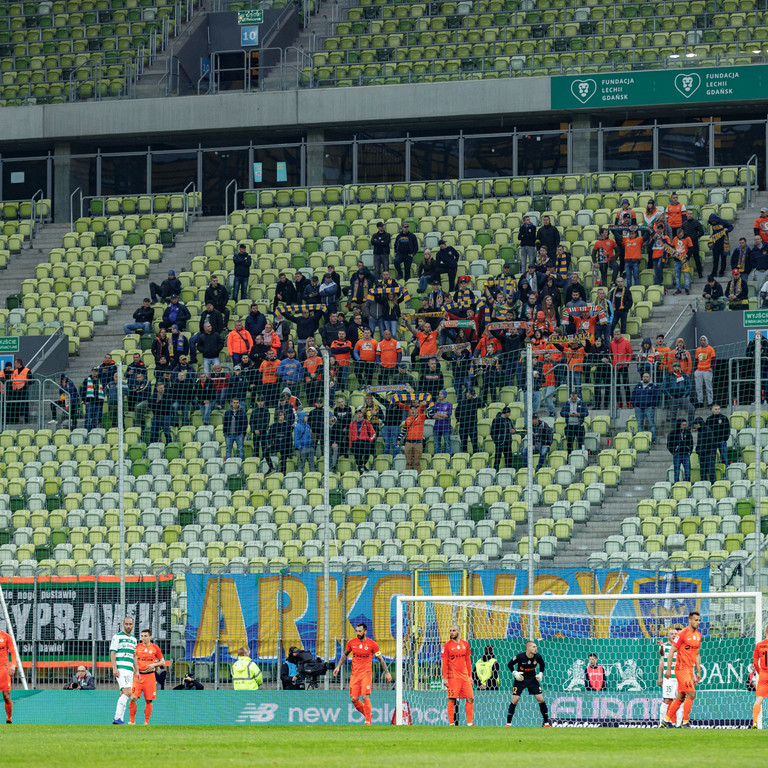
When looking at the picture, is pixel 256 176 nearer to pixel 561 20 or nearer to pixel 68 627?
pixel 561 20

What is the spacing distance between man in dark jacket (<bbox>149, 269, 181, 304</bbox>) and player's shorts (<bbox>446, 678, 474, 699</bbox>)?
50.8ft

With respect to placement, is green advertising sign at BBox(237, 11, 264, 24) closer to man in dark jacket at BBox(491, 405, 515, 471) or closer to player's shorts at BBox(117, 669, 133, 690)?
man in dark jacket at BBox(491, 405, 515, 471)

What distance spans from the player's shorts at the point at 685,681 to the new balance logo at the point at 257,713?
580 cm

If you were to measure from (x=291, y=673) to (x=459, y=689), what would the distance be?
306 cm

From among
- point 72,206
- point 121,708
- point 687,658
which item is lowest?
point 121,708

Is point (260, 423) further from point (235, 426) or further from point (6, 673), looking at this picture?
point (6, 673)

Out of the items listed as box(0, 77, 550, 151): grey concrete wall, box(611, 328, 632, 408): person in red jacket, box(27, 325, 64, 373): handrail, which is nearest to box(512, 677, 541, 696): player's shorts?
box(611, 328, 632, 408): person in red jacket

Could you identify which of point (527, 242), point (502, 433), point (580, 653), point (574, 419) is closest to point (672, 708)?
point (580, 653)

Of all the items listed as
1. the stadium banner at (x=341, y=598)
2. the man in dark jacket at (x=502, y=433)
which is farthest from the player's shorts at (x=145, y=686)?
the man in dark jacket at (x=502, y=433)

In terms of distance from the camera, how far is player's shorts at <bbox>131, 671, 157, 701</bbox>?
21250mm

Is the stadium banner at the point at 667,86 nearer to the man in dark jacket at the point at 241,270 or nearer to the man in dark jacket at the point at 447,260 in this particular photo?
the man in dark jacket at the point at 447,260

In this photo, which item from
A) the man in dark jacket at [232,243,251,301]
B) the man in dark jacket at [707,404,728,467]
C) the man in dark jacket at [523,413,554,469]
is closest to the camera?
the man in dark jacket at [707,404,728,467]

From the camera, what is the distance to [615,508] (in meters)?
26.6

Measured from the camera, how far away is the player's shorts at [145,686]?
21.2 meters
